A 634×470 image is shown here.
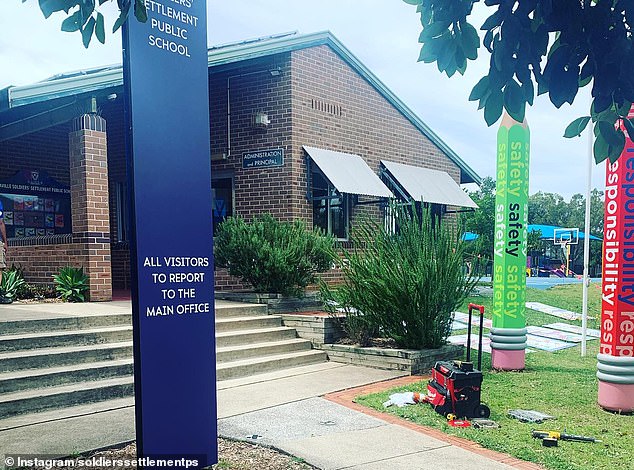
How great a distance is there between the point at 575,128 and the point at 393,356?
222 inches

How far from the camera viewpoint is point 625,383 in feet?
19.2

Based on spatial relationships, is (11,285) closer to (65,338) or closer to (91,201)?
(91,201)

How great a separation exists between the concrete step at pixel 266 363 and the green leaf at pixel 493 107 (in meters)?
5.58

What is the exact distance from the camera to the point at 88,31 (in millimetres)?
2740

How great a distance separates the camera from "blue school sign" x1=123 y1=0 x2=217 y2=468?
3.63m

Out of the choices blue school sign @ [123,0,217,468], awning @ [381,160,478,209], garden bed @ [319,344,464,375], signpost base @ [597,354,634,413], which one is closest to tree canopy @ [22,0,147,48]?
blue school sign @ [123,0,217,468]

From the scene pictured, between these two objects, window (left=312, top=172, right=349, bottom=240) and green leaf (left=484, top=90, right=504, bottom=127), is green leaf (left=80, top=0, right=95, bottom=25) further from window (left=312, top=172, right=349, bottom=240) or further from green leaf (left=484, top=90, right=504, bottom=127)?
window (left=312, top=172, right=349, bottom=240)

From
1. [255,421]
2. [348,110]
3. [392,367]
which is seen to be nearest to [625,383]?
[392,367]

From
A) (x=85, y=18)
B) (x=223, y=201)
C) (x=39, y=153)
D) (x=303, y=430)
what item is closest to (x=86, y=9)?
(x=85, y=18)

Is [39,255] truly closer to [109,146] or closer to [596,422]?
[109,146]

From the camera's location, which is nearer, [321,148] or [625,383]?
[625,383]

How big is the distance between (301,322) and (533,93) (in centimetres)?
706

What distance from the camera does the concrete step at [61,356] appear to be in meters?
6.04

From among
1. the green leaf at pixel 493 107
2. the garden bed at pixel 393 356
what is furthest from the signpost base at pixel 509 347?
the green leaf at pixel 493 107
